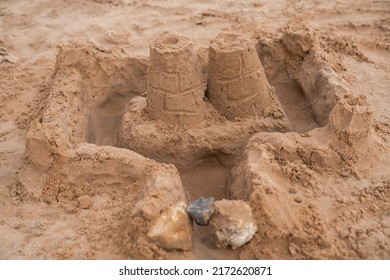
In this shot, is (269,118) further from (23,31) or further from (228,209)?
(23,31)

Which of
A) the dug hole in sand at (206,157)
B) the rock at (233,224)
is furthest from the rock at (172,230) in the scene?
the rock at (233,224)

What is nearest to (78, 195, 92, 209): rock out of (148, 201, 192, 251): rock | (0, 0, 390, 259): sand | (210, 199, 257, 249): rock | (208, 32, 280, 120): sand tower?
(0, 0, 390, 259): sand

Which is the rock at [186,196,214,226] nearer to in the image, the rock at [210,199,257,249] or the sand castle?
the rock at [210,199,257,249]

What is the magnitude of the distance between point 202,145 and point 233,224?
3.21ft

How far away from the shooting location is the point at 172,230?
7.38 feet

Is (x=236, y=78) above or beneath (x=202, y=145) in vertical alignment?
above

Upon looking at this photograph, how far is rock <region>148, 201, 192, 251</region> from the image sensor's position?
2.24 m

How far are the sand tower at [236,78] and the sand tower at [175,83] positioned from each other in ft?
0.40

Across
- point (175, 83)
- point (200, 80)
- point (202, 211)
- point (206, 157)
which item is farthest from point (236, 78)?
point (202, 211)

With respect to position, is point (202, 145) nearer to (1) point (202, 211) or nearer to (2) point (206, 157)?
(2) point (206, 157)

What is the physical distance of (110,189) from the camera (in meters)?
2.79

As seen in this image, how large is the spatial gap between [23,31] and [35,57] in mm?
740

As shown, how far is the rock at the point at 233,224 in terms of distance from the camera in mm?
2227

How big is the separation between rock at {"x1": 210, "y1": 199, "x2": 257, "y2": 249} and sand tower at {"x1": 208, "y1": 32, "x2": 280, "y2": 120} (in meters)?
1.07
